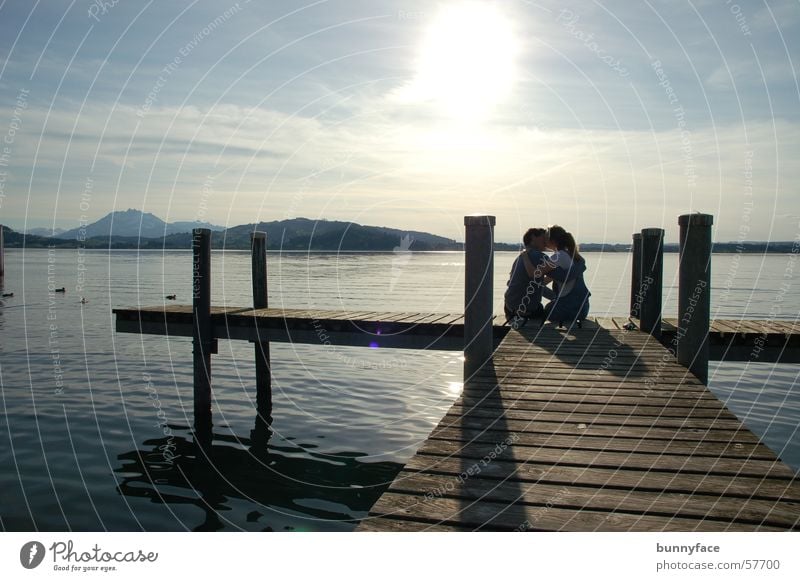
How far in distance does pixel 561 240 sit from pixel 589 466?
7295 millimetres

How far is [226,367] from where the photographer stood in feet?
61.7

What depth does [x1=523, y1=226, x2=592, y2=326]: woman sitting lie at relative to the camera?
1103 centimetres

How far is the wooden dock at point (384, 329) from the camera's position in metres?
9.84

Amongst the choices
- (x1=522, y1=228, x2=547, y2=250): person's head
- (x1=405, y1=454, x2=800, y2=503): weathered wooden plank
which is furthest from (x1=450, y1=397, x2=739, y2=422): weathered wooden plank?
(x1=522, y1=228, x2=547, y2=250): person's head

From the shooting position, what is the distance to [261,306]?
1432cm

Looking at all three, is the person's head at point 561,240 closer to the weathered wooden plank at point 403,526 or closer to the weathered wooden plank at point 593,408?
the weathered wooden plank at point 593,408

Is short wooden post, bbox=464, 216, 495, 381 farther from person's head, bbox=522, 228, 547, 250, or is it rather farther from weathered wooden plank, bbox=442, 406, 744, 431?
person's head, bbox=522, 228, 547, 250

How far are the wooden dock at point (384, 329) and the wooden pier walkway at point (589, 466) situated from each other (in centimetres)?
333

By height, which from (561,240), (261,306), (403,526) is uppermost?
(561,240)

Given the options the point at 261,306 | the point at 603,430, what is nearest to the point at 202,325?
the point at 261,306

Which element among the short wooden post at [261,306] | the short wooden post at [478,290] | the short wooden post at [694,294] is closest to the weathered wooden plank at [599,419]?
the short wooden post at [478,290]

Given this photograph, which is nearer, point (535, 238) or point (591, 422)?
point (591, 422)

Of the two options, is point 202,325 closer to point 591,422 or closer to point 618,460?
point 591,422
